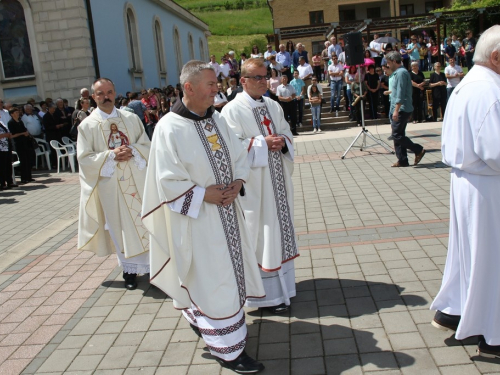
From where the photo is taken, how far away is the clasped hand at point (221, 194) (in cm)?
364

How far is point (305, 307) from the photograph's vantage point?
4.63 meters

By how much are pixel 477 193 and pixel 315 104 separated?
13983 mm

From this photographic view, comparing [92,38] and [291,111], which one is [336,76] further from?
[92,38]

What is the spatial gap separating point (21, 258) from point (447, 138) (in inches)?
223

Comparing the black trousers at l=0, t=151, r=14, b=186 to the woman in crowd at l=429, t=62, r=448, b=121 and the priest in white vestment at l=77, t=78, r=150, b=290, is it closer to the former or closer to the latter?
the priest in white vestment at l=77, t=78, r=150, b=290

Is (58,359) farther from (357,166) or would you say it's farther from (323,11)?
(323,11)

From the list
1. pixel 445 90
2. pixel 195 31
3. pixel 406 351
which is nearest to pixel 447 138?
pixel 406 351

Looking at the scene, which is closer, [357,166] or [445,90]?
[357,166]

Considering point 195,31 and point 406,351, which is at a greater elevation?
point 195,31

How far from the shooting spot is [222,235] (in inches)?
146

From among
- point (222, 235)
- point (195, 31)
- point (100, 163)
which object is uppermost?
point (195, 31)

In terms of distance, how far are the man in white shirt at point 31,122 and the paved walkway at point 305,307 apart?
25.1ft

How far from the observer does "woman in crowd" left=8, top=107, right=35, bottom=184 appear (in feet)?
44.0

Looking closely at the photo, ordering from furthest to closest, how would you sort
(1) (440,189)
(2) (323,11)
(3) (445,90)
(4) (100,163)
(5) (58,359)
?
(2) (323,11) < (3) (445,90) < (1) (440,189) < (4) (100,163) < (5) (58,359)
